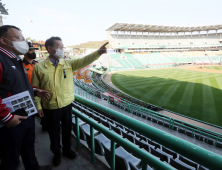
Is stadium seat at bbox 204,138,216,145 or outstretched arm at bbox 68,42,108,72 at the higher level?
outstretched arm at bbox 68,42,108,72

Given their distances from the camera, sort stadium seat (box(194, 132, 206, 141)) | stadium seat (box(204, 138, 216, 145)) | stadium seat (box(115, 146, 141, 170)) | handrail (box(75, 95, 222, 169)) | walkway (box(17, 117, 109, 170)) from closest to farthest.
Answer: handrail (box(75, 95, 222, 169)), stadium seat (box(115, 146, 141, 170)), walkway (box(17, 117, 109, 170)), stadium seat (box(204, 138, 216, 145)), stadium seat (box(194, 132, 206, 141))

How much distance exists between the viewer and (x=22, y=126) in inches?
63.5

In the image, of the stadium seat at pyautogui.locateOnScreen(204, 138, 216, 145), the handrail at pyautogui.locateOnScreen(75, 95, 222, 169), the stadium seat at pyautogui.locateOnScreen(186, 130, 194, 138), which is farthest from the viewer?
the stadium seat at pyautogui.locateOnScreen(186, 130, 194, 138)

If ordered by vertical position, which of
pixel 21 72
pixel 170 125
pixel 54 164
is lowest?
pixel 170 125

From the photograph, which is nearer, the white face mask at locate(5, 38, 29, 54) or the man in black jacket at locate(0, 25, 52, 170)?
the man in black jacket at locate(0, 25, 52, 170)

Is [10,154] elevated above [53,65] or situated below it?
below

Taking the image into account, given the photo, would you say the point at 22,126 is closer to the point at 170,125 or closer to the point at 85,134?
the point at 85,134

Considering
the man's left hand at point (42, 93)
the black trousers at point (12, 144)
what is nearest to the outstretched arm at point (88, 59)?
the man's left hand at point (42, 93)

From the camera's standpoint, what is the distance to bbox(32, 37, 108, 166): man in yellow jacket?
2.07 meters

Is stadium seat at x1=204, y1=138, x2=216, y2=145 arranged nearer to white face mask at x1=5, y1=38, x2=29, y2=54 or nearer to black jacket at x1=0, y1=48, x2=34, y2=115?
black jacket at x1=0, y1=48, x2=34, y2=115

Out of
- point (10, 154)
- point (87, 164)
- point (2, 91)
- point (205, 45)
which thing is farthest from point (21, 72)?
point (205, 45)

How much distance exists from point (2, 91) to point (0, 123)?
1.13 ft

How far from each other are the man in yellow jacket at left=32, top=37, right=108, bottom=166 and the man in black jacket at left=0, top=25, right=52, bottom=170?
1.24 feet

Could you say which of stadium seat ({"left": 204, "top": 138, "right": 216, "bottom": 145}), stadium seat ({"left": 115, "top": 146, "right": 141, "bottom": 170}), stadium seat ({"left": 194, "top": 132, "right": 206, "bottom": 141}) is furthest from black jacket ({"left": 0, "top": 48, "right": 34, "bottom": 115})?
stadium seat ({"left": 204, "top": 138, "right": 216, "bottom": 145})
